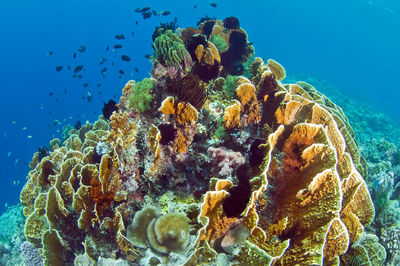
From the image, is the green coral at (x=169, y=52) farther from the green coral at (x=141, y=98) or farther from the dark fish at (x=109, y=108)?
the dark fish at (x=109, y=108)

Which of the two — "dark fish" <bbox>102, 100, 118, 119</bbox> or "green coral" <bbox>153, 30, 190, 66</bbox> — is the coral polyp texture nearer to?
"green coral" <bbox>153, 30, 190, 66</bbox>

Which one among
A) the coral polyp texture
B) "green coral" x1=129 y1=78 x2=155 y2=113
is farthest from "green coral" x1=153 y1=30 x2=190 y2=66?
"green coral" x1=129 y1=78 x2=155 y2=113

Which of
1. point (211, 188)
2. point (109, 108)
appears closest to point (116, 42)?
point (109, 108)

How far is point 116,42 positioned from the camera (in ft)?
420

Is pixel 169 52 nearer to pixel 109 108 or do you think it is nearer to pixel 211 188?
pixel 109 108

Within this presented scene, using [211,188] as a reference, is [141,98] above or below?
above

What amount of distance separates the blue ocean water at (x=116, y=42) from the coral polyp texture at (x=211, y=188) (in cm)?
7192

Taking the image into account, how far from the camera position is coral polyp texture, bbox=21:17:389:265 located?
8.87 feet

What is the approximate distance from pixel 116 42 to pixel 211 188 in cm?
14151

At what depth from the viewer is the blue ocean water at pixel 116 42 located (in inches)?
3495

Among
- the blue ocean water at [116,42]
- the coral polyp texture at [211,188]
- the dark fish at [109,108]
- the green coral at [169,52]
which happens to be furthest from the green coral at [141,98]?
the blue ocean water at [116,42]

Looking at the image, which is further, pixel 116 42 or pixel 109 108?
pixel 116 42

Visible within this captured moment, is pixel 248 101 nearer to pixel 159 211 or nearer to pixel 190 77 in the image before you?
pixel 190 77

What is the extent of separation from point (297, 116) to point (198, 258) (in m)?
2.74
